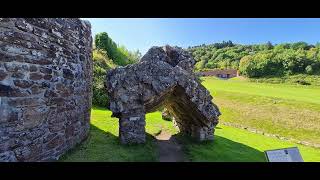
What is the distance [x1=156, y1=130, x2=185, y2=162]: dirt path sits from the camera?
38.7 ft

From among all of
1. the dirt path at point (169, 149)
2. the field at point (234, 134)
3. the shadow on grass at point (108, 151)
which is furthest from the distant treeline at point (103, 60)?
the shadow on grass at point (108, 151)

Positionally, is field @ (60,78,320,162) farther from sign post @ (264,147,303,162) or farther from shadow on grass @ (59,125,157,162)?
sign post @ (264,147,303,162)

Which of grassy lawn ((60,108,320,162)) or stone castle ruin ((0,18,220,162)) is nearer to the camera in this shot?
stone castle ruin ((0,18,220,162))

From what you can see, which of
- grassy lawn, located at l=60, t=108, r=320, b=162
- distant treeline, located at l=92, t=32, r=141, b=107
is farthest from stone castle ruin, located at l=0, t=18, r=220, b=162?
distant treeline, located at l=92, t=32, r=141, b=107

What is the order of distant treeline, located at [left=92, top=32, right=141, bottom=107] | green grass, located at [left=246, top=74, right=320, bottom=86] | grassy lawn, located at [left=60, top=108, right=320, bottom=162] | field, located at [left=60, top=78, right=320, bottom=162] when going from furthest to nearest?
green grass, located at [left=246, top=74, right=320, bottom=86] → distant treeline, located at [left=92, top=32, right=141, bottom=107] → field, located at [left=60, top=78, right=320, bottom=162] → grassy lawn, located at [left=60, top=108, right=320, bottom=162]

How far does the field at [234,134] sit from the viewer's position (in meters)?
11.5

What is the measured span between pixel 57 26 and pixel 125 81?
11.4ft

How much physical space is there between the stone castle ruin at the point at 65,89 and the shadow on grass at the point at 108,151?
304 millimetres

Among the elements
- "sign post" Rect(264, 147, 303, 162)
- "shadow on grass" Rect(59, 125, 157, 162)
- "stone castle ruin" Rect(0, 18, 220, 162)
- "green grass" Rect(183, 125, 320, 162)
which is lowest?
"green grass" Rect(183, 125, 320, 162)

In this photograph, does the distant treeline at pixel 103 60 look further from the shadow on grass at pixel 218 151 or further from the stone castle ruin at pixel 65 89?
the shadow on grass at pixel 218 151
